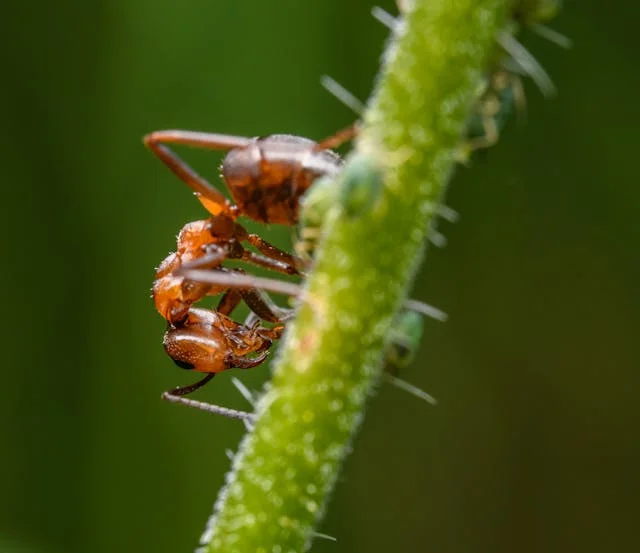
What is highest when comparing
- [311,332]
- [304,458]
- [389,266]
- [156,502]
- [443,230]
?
[443,230]

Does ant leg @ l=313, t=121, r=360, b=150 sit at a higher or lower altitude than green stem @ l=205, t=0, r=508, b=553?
higher

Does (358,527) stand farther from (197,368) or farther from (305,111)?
(197,368)

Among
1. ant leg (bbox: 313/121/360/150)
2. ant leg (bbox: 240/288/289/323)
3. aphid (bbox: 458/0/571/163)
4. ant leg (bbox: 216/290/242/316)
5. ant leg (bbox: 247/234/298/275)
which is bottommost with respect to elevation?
ant leg (bbox: 216/290/242/316)

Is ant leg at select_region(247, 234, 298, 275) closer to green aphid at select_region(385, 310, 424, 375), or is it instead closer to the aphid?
green aphid at select_region(385, 310, 424, 375)

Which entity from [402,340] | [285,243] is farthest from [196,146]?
[285,243]

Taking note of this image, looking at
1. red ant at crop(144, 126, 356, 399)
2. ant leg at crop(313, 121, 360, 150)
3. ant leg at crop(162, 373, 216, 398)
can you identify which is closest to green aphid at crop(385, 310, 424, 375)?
ant leg at crop(313, 121, 360, 150)

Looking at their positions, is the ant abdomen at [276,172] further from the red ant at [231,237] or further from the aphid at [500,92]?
the aphid at [500,92]

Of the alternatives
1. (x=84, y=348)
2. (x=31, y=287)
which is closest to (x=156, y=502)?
(x=84, y=348)
